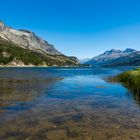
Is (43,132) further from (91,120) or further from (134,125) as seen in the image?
(134,125)

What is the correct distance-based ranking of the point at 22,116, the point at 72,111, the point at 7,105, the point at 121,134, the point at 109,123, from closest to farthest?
the point at 121,134
the point at 109,123
the point at 22,116
the point at 72,111
the point at 7,105

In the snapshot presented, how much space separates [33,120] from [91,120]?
5198 millimetres

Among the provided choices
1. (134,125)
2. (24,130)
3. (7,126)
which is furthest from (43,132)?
(134,125)

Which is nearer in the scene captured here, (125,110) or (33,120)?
(33,120)

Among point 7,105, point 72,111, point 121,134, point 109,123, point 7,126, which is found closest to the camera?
point 121,134

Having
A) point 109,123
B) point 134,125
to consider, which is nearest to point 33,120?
point 109,123

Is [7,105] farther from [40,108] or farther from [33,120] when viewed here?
[33,120]

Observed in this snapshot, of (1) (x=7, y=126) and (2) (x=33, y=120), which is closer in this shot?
(1) (x=7, y=126)

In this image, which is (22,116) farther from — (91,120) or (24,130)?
(91,120)

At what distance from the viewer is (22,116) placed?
2261cm

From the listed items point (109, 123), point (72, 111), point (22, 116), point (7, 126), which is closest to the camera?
point (7, 126)

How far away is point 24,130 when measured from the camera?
59.8 ft

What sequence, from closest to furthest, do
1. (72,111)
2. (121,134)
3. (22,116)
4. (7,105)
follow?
(121,134), (22,116), (72,111), (7,105)

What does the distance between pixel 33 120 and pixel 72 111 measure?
18.2 feet
